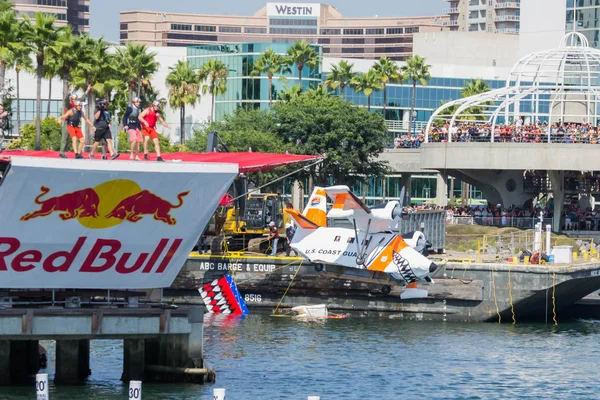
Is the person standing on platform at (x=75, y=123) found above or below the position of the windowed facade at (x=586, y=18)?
below

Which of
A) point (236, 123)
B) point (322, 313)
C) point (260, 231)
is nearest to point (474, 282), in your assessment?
point (322, 313)

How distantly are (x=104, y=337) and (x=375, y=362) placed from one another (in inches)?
452

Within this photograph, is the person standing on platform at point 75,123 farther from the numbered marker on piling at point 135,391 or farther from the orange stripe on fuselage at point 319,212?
the orange stripe on fuselage at point 319,212

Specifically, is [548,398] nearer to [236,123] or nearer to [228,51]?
[236,123]

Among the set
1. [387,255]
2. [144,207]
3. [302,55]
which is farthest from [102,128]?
[302,55]

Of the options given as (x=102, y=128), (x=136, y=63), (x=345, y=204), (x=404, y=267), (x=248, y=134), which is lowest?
(x=404, y=267)

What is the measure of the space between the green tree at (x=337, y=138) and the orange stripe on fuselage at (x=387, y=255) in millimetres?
36452

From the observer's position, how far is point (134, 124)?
1380 inches

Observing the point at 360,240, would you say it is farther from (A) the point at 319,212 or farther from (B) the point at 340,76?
(B) the point at 340,76

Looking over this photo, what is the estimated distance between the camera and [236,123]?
9238 cm

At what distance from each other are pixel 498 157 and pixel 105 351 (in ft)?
121

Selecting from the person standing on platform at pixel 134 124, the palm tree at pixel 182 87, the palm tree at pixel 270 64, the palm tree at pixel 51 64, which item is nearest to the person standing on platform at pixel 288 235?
the person standing on platform at pixel 134 124

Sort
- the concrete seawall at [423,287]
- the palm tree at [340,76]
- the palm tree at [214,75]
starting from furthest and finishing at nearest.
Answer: the palm tree at [214,75], the palm tree at [340,76], the concrete seawall at [423,287]

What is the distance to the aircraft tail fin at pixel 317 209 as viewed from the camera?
5200 cm
